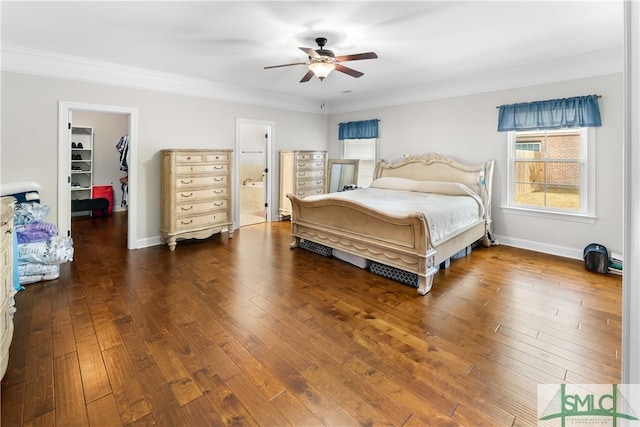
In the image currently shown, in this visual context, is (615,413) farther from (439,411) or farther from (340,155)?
(340,155)

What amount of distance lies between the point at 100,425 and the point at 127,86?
4466 mm

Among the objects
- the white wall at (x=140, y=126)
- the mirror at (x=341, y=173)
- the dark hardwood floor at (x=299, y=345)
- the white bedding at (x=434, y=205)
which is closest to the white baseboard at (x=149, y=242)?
the white wall at (x=140, y=126)

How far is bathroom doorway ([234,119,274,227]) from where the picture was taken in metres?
6.00

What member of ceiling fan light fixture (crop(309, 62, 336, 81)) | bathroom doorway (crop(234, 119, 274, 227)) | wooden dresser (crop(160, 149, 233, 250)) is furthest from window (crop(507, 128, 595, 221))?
wooden dresser (crop(160, 149, 233, 250))

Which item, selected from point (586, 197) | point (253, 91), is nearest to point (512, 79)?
point (586, 197)

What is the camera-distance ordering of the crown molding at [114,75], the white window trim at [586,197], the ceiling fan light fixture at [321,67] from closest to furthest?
the ceiling fan light fixture at [321,67] < the crown molding at [114,75] < the white window trim at [586,197]

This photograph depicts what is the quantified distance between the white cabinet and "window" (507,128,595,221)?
8.47 metres

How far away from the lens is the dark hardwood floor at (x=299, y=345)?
1648 millimetres

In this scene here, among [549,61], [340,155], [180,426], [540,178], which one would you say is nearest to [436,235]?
[540,178]

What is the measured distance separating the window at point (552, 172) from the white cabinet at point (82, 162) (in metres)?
8.47

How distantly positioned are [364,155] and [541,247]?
372 centimetres

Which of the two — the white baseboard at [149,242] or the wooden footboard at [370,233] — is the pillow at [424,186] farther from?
the white baseboard at [149,242]

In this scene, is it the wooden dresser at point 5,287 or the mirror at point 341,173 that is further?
the mirror at point 341,173

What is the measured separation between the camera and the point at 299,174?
6480 mm
